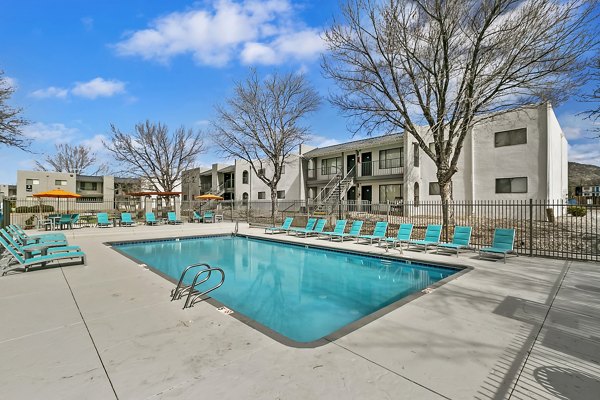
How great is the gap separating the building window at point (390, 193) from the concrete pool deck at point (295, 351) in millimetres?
19234

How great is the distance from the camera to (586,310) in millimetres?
4926

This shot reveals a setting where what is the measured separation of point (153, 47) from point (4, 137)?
8.85 meters

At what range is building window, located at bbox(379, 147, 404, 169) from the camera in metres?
24.7

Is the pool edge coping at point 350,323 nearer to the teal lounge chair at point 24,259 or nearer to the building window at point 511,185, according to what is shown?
the teal lounge chair at point 24,259

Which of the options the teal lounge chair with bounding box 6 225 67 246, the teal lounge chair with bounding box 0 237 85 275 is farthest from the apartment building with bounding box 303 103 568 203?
the teal lounge chair with bounding box 6 225 67 246

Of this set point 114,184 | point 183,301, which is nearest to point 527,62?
point 183,301

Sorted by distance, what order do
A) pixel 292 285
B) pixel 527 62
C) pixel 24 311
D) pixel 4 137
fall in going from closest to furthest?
1. pixel 24 311
2. pixel 292 285
3. pixel 527 62
4. pixel 4 137

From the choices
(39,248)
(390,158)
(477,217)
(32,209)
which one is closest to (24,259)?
(39,248)

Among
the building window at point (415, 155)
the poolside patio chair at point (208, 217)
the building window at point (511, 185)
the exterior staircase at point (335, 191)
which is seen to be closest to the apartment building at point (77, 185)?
the poolside patio chair at point (208, 217)

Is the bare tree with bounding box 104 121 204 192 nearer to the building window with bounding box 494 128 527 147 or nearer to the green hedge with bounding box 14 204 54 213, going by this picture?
the green hedge with bounding box 14 204 54 213

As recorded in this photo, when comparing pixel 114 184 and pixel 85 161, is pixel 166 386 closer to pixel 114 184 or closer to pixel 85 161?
pixel 114 184

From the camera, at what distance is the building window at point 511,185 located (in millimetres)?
18516

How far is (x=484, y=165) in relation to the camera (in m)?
20.2

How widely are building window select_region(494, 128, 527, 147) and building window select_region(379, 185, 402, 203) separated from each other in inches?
306
